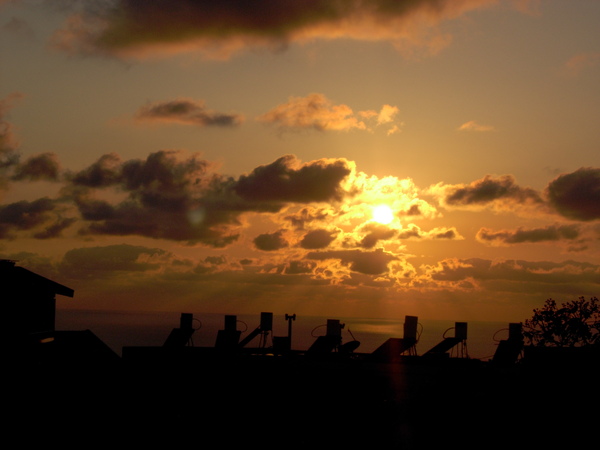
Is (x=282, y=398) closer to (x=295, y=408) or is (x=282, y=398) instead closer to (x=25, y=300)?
(x=295, y=408)

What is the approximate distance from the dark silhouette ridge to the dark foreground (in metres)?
0.03

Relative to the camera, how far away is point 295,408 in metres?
21.3

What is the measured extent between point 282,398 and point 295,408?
2.98ft

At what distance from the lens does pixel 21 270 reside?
2644 cm

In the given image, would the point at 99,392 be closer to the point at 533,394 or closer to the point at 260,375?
the point at 260,375

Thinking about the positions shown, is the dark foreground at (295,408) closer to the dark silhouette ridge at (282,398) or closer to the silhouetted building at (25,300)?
the dark silhouette ridge at (282,398)

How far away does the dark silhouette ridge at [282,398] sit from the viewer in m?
18.8

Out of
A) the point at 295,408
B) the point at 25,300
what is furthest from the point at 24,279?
the point at 295,408

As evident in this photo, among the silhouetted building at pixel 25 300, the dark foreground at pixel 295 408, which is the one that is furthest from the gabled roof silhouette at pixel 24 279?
the dark foreground at pixel 295 408

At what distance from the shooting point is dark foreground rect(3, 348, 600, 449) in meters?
18.6

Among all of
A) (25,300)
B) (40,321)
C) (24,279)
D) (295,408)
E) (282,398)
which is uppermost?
(24,279)


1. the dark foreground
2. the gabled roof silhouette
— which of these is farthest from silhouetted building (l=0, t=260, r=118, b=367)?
the dark foreground

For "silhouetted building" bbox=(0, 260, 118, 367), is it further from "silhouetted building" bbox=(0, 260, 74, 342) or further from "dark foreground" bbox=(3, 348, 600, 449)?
"dark foreground" bbox=(3, 348, 600, 449)

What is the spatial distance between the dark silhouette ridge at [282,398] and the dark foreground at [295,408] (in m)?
0.03
